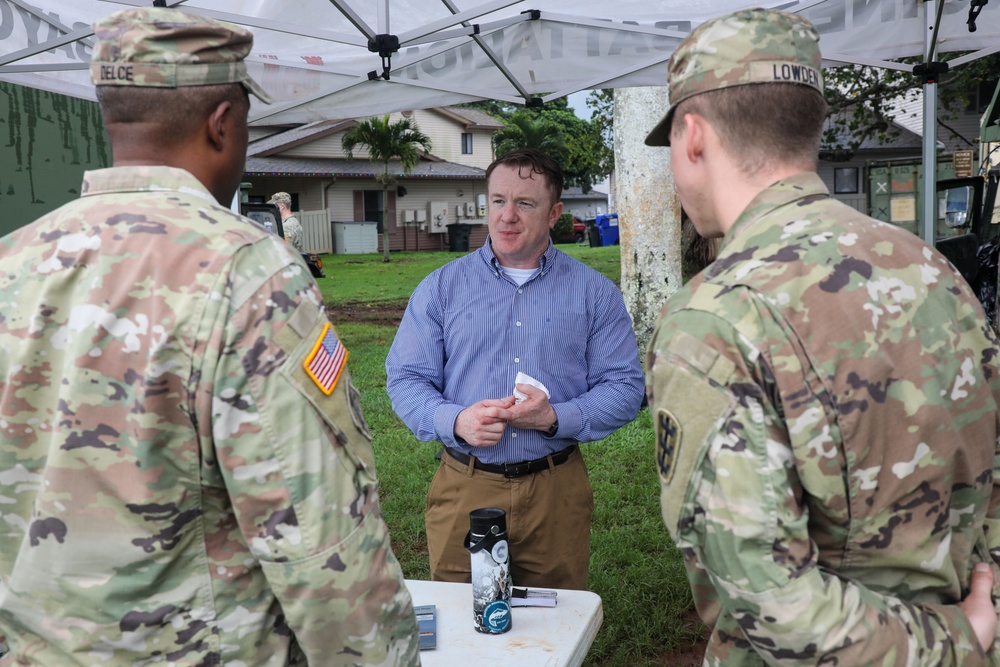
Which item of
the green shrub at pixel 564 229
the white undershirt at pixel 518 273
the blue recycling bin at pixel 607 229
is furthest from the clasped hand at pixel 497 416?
the green shrub at pixel 564 229

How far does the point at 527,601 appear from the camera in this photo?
7.79 feet

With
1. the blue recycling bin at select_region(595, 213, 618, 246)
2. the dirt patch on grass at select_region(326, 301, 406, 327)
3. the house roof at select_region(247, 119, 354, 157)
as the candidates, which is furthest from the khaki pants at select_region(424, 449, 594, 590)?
the blue recycling bin at select_region(595, 213, 618, 246)

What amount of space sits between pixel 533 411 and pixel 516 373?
0.85ft

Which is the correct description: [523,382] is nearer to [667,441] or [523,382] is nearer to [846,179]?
[667,441]

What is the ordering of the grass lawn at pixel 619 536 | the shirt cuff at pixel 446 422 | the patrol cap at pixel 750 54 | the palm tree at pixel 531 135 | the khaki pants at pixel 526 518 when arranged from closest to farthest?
1. the patrol cap at pixel 750 54
2. the shirt cuff at pixel 446 422
3. the khaki pants at pixel 526 518
4. the grass lawn at pixel 619 536
5. the palm tree at pixel 531 135

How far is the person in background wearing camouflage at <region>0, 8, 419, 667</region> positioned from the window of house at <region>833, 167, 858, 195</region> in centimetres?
3318

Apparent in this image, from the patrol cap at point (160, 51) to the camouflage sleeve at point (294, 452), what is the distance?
340 mm

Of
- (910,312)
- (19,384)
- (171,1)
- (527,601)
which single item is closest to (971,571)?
(910,312)

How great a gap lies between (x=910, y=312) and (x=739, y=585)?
1.83 feet

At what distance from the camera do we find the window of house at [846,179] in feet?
104

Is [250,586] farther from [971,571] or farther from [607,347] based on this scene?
[607,347]

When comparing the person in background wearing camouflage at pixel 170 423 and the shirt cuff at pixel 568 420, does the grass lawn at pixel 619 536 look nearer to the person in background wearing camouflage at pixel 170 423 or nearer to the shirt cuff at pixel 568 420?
the shirt cuff at pixel 568 420

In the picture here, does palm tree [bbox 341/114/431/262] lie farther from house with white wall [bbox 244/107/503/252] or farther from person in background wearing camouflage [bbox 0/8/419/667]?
person in background wearing camouflage [bbox 0/8/419/667]

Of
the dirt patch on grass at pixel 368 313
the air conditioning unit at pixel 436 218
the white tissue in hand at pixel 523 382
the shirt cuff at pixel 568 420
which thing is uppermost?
the air conditioning unit at pixel 436 218
